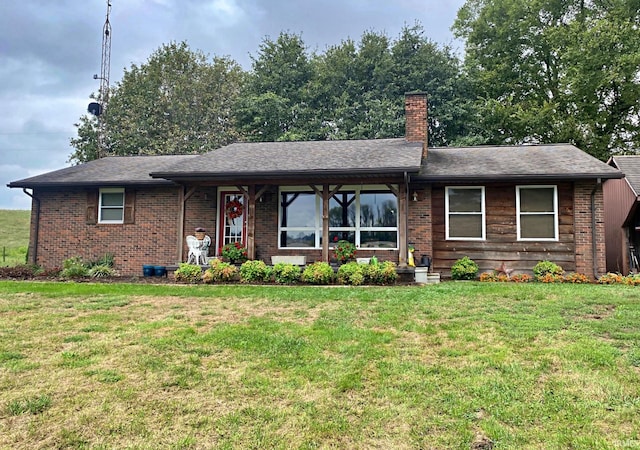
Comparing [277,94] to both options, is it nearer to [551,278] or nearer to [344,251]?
[344,251]

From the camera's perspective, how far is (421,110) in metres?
12.2

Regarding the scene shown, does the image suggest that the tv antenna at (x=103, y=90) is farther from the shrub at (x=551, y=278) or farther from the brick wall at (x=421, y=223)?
the shrub at (x=551, y=278)

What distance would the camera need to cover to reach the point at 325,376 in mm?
3529

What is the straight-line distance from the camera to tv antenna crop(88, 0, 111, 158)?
63.0 ft

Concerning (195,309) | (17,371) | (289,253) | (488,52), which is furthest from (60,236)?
(488,52)

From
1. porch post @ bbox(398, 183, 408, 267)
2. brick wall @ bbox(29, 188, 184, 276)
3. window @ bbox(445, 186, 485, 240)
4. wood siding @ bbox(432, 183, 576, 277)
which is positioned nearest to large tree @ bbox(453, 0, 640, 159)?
wood siding @ bbox(432, 183, 576, 277)

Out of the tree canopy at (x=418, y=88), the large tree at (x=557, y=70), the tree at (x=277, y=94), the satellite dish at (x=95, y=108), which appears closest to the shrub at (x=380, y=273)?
the tree canopy at (x=418, y=88)

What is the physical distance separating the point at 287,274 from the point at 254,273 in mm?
826

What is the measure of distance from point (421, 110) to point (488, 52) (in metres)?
13.9

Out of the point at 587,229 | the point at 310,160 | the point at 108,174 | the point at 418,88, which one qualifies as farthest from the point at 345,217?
the point at 418,88

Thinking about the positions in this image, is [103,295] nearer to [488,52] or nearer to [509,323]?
[509,323]

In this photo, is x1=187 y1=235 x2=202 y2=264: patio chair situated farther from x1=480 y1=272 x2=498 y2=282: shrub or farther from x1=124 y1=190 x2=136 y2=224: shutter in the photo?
x1=480 y1=272 x2=498 y2=282: shrub

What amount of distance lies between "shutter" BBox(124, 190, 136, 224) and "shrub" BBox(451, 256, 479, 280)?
364 inches

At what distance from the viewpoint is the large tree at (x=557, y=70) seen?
18000 millimetres
